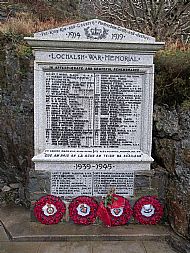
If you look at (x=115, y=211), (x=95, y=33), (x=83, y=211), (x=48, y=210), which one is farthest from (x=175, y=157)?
(x=95, y=33)

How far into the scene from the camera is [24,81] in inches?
219

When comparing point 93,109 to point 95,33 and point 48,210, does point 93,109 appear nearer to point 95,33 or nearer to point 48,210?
point 95,33

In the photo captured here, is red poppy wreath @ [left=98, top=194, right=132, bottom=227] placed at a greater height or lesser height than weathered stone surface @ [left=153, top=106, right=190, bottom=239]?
lesser

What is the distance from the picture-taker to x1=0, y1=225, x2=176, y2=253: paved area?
4.39 metres

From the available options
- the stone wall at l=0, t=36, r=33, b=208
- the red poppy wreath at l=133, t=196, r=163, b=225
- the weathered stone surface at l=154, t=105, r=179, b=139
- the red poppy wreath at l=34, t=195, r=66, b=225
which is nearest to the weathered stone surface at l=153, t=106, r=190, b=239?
the weathered stone surface at l=154, t=105, r=179, b=139

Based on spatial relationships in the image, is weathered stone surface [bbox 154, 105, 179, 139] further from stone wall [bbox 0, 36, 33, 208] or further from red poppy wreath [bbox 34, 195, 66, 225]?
stone wall [bbox 0, 36, 33, 208]

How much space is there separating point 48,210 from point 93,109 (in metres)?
1.80

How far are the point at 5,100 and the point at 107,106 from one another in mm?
1990

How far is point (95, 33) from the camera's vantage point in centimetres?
485

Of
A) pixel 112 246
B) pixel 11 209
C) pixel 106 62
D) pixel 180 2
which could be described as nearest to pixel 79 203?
pixel 112 246

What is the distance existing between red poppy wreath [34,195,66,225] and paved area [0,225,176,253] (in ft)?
1.51

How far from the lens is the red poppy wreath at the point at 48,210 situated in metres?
4.99

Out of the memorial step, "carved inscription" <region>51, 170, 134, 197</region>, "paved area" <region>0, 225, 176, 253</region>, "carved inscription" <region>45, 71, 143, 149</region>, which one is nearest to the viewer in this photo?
"paved area" <region>0, 225, 176, 253</region>

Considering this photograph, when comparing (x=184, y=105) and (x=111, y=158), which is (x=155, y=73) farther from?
(x=111, y=158)
